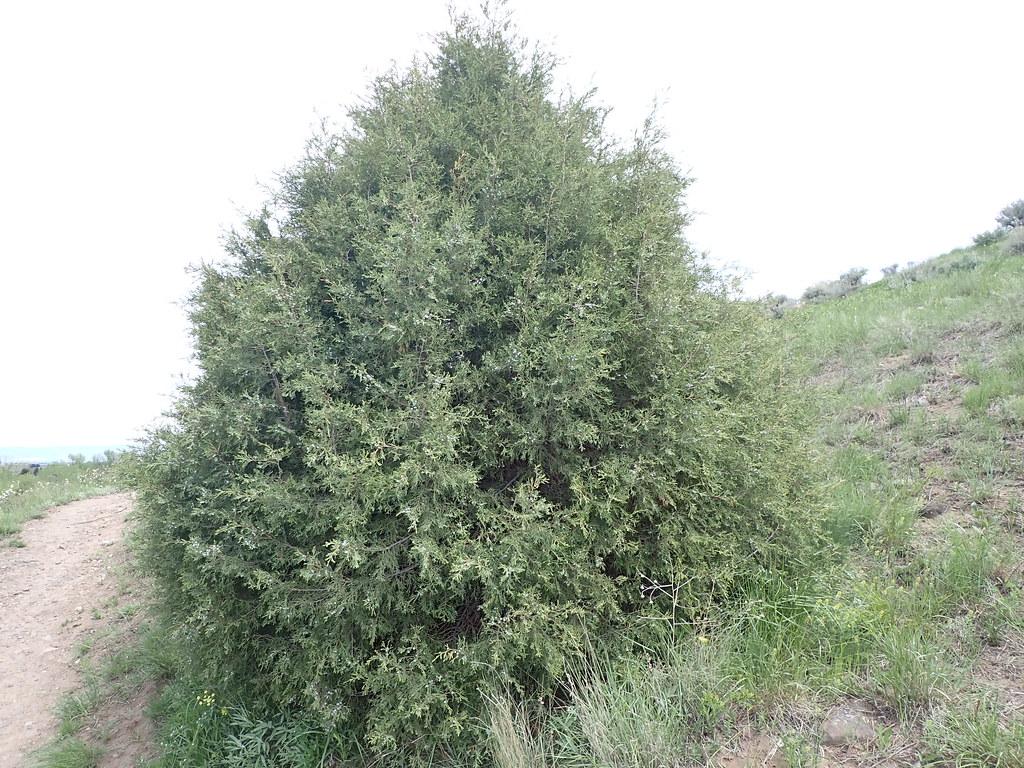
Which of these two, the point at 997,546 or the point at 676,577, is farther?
the point at 997,546

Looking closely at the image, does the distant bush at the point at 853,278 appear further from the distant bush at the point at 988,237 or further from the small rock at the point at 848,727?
the small rock at the point at 848,727

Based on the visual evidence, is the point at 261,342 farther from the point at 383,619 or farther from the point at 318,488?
the point at 383,619

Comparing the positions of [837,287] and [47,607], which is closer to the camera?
[47,607]

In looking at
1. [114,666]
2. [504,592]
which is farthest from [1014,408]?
[114,666]

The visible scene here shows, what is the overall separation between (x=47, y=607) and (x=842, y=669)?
8646mm

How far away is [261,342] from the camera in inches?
125

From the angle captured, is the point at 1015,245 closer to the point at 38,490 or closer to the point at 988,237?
the point at 988,237

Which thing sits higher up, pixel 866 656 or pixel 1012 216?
pixel 1012 216

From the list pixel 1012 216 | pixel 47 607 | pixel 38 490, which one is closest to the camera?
pixel 47 607

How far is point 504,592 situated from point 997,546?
134 inches

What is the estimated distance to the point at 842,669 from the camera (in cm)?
281

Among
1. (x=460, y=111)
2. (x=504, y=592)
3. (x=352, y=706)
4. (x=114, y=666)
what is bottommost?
(x=114, y=666)

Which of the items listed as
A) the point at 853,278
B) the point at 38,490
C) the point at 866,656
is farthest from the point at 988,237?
the point at 38,490

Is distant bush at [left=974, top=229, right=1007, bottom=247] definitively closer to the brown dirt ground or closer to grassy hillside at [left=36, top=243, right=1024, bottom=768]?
grassy hillside at [left=36, top=243, right=1024, bottom=768]
